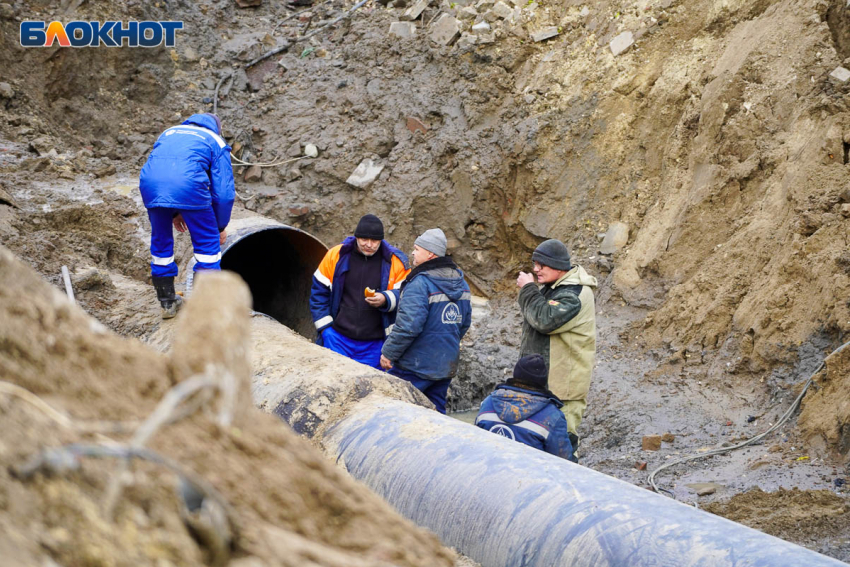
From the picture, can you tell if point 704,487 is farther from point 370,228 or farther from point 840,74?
point 840,74

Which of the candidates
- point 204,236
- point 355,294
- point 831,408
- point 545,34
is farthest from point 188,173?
point 545,34

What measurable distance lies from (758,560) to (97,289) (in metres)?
5.07

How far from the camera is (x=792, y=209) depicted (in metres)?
6.23

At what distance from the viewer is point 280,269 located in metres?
7.97

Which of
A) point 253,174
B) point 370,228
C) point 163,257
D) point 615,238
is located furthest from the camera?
point 253,174

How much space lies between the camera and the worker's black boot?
5023 mm

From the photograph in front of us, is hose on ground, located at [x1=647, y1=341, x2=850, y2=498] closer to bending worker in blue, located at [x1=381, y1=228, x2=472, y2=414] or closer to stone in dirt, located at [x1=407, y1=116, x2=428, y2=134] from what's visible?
bending worker in blue, located at [x1=381, y1=228, x2=472, y2=414]

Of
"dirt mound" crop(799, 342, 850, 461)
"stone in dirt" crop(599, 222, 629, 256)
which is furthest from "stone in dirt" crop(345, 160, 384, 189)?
"dirt mound" crop(799, 342, 850, 461)

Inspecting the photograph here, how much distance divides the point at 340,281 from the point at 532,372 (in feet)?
6.48

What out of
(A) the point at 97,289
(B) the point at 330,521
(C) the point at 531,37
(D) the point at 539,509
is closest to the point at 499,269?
(C) the point at 531,37

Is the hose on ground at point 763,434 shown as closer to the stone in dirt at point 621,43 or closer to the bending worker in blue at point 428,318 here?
the bending worker in blue at point 428,318

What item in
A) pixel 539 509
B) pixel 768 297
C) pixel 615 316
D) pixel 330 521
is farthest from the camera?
pixel 615 316

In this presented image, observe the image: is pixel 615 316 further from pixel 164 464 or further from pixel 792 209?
pixel 164 464

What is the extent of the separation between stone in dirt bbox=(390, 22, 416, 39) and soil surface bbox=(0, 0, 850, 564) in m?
0.18
